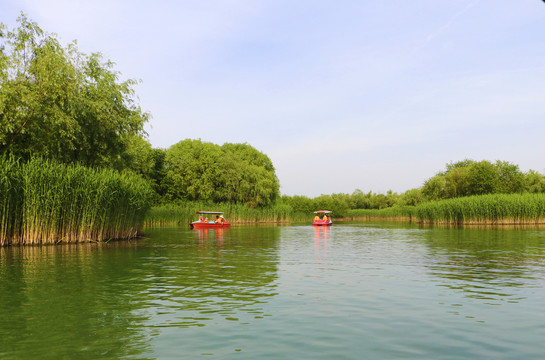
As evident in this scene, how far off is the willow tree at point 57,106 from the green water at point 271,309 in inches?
455

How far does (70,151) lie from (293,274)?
25.6 meters

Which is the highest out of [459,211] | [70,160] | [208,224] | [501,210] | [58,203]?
[70,160]

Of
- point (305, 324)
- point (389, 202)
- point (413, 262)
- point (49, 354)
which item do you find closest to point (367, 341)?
point (305, 324)

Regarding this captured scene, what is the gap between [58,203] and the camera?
83.4 ft

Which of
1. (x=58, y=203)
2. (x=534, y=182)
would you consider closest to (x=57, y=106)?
(x=58, y=203)

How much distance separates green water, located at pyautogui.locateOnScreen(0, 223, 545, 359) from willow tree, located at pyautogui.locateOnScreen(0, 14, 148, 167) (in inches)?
455

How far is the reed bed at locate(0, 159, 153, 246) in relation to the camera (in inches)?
949

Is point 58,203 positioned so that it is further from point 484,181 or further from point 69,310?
point 484,181

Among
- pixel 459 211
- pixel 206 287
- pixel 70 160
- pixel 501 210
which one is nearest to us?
pixel 206 287

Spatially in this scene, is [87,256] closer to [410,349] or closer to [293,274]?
[293,274]

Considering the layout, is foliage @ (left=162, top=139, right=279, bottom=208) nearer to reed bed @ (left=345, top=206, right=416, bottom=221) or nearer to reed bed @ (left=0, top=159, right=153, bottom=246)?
reed bed @ (left=345, top=206, right=416, bottom=221)

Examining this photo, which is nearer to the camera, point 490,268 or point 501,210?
point 490,268

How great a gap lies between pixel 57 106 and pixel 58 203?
23.4ft

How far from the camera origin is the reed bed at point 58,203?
24109mm
